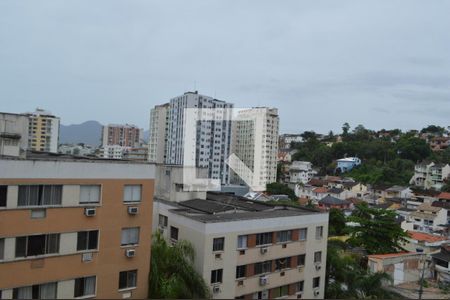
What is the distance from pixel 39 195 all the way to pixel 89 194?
1.12m

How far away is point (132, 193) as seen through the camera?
10.1 metres

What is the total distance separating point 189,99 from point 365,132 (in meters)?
47.6

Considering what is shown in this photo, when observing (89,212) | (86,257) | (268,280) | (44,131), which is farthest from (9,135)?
(44,131)

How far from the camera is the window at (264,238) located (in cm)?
1242

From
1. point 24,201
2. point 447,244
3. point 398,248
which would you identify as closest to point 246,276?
point 24,201

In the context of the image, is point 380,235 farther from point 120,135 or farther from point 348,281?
point 120,135

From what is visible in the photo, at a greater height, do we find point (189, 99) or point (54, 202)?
point (189, 99)

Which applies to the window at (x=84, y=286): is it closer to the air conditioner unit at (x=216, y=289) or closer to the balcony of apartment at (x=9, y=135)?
the air conditioner unit at (x=216, y=289)

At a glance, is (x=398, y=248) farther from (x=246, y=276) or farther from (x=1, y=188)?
(x=1, y=188)

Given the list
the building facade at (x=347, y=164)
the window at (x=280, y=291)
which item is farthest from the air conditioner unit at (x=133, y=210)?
the building facade at (x=347, y=164)

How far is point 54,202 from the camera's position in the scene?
350 inches

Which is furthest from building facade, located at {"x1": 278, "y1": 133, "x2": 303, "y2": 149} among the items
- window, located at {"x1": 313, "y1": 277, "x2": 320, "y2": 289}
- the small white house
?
window, located at {"x1": 313, "y1": 277, "x2": 320, "y2": 289}

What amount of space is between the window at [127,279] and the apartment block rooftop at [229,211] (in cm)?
238

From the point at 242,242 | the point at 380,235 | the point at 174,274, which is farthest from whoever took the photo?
the point at 380,235
